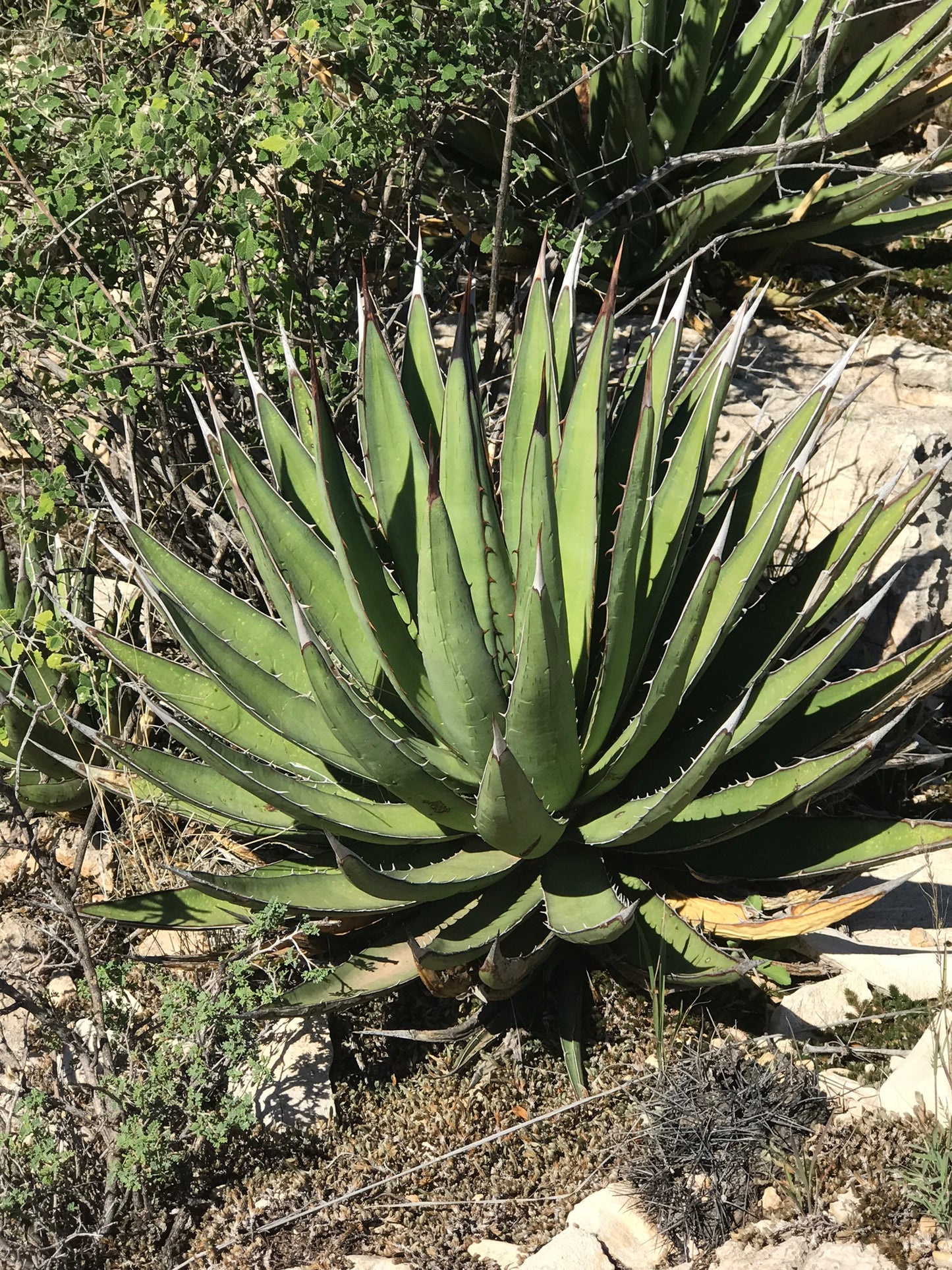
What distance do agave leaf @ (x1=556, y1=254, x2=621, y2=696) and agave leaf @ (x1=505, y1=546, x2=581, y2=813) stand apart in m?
0.32

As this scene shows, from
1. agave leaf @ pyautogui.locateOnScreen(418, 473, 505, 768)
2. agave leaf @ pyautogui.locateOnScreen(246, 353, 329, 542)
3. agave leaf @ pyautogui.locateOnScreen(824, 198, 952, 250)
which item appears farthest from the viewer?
agave leaf @ pyautogui.locateOnScreen(824, 198, 952, 250)

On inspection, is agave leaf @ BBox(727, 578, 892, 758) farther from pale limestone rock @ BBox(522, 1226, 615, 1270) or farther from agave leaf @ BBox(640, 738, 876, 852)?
pale limestone rock @ BBox(522, 1226, 615, 1270)

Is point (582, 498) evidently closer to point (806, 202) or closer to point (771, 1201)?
point (771, 1201)

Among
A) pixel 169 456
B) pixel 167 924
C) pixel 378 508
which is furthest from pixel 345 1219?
pixel 169 456

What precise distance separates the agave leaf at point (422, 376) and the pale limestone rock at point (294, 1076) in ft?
4.90

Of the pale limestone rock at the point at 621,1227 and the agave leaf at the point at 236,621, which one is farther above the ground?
the agave leaf at the point at 236,621

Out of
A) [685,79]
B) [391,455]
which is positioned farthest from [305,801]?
[685,79]

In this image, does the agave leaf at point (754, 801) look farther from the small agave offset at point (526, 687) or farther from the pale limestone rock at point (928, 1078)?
the pale limestone rock at point (928, 1078)

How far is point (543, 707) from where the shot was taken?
2.25m

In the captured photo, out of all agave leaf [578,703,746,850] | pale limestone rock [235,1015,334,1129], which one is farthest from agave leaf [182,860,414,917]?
agave leaf [578,703,746,850]

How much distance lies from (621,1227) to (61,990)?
1594mm

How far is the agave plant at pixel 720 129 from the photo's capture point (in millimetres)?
4043

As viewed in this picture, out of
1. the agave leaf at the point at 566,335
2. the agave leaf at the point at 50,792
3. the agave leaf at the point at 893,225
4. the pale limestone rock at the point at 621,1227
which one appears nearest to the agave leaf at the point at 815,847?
the pale limestone rock at the point at 621,1227

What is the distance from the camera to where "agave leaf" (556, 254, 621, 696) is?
259 cm
